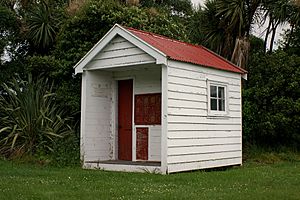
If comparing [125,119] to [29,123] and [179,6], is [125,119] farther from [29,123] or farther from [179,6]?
[179,6]

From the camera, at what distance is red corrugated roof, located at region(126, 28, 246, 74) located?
1273 cm

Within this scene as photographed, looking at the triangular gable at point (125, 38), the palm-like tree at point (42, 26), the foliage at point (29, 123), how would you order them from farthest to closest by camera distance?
the palm-like tree at point (42, 26) < the foliage at point (29, 123) < the triangular gable at point (125, 38)

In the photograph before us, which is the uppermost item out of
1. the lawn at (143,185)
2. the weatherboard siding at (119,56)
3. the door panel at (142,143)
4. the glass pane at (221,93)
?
the weatherboard siding at (119,56)

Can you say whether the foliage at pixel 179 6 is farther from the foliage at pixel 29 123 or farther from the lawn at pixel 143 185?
the lawn at pixel 143 185

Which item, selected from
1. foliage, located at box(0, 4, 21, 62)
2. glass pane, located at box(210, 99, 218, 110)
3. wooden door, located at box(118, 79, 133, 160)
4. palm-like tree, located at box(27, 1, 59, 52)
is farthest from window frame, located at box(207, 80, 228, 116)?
foliage, located at box(0, 4, 21, 62)

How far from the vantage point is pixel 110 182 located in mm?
10445

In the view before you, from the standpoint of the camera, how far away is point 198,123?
1323 cm

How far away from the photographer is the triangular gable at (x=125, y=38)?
40.2ft

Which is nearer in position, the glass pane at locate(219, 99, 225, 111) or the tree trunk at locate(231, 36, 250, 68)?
the glass pane at locate(219, 99, 225, 111)

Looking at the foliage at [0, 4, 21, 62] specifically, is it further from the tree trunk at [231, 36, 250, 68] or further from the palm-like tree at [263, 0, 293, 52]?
the palm-like tree at [263, 0, 293, 52]

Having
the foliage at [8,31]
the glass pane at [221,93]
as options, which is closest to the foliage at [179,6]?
the foliage at [8,31]

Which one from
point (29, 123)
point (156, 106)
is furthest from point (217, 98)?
point (29, 123)

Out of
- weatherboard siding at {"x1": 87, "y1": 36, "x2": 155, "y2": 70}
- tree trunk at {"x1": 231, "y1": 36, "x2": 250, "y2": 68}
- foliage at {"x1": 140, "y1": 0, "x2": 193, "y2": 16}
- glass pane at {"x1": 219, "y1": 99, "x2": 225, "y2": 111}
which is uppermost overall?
foliage at {"x1": 140, "y1": 0, "x2": 193, "y2": 16}

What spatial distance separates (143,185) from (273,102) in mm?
8863
